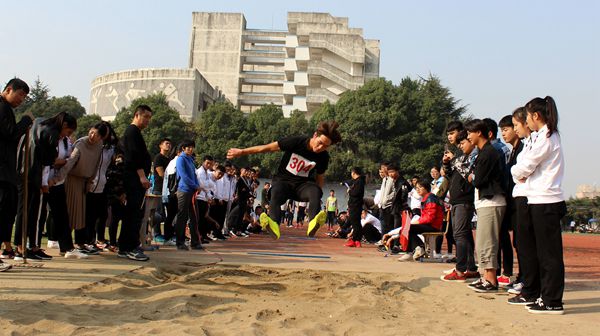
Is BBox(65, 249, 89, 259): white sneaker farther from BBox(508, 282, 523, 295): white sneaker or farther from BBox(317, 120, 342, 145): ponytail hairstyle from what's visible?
BBox(508, 282, 523, 295): white sneaker

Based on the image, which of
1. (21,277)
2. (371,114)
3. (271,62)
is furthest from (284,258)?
(271,62)

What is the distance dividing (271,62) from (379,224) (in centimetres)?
7586

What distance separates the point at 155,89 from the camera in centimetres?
7000

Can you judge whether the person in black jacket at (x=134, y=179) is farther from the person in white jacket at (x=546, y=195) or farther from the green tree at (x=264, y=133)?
the green tree at (x=264, y=133)

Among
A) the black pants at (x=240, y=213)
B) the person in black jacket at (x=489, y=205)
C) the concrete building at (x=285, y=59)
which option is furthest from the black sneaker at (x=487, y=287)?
the concrete building at (x=285, y=59)

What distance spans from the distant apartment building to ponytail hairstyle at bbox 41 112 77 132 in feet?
206

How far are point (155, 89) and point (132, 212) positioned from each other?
214ft

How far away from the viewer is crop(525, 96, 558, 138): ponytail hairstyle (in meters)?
5.22

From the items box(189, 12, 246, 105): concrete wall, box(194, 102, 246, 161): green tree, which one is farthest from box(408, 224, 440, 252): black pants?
box(189, 12, 246, 105): concrete wall

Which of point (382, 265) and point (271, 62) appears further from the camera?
point (271, 62)

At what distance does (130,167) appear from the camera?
7395 mm

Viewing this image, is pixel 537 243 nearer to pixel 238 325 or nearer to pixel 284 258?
pixel 238 325

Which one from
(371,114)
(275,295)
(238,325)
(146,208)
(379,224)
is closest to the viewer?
(238,325)

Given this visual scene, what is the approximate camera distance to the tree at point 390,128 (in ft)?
160
